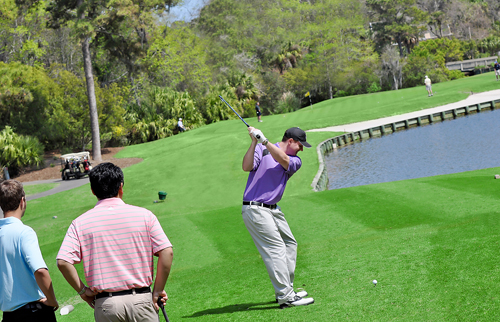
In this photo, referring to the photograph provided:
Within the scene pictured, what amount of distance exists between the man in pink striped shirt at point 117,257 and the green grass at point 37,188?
2284 centimetres

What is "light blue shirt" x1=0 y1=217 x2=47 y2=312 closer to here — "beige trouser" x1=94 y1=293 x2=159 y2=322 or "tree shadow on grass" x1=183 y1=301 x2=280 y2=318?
"beige trouser" x1=94 y1=293 x2=159 y2=322

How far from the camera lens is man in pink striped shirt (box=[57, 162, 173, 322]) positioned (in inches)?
141

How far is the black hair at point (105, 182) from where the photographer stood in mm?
3746

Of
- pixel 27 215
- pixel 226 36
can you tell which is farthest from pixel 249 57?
pixel 27 215

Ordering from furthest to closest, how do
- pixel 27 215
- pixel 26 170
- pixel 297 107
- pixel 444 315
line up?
pixel 297 107 < pixel 26 170 < pixel 27 215 < pixel 444 315

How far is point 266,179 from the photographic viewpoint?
227 inches

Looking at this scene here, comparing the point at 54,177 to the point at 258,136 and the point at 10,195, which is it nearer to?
the point at 258,136

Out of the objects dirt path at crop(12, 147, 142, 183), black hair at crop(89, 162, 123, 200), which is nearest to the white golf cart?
dirt path at crop(12, 147, 142, 183)

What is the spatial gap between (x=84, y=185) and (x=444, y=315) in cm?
Result: 2130

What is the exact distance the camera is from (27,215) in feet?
64.2

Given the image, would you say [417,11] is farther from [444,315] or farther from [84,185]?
[444,315]

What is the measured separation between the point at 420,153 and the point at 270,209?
60.9ft

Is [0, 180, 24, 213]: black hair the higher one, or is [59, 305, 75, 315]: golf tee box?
[0, 180, 24, 213]: black hair

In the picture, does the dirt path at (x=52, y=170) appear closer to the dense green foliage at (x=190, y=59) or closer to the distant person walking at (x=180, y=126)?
the dense green foliage at (x=190, y=59)
